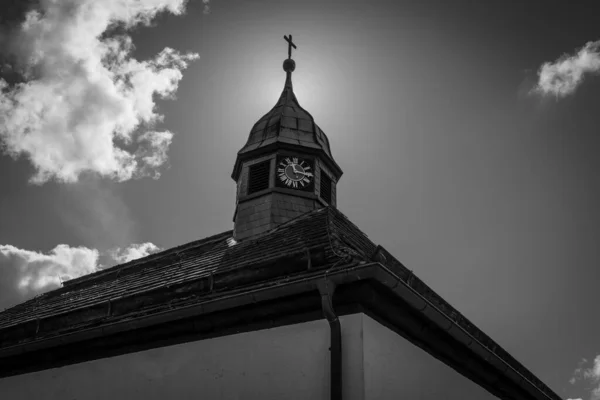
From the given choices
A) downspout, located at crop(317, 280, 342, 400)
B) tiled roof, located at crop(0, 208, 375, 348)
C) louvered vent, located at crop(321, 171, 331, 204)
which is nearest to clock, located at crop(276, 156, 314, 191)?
louvered vent, located at crop(321, 171, 331, 204)

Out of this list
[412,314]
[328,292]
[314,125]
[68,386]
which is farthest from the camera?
[314,125]

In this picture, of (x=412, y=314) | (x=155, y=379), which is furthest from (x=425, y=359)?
(x=155, y=379)

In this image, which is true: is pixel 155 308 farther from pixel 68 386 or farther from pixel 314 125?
pixel 314 125

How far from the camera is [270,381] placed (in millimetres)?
6602

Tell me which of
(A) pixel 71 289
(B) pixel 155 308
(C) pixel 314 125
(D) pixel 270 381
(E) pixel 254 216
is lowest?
(D) pixel 270 381

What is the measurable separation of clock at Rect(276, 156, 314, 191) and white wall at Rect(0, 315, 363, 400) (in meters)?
5.75

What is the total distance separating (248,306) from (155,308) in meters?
1.53

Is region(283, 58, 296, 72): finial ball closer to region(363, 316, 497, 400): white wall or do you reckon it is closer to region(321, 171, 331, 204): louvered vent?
region(321, 171, 331, 204): louvered vent

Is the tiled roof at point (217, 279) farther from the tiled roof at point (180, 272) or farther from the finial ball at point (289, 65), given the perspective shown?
the finial ball at point (289, 65)

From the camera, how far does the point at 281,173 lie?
1283 cm

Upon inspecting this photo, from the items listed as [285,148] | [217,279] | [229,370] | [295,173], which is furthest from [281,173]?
[229,370]

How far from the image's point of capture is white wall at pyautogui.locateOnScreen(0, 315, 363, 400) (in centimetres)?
636

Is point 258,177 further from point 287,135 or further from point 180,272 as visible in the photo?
→ point 180,272

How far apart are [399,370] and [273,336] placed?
1.50 meters
